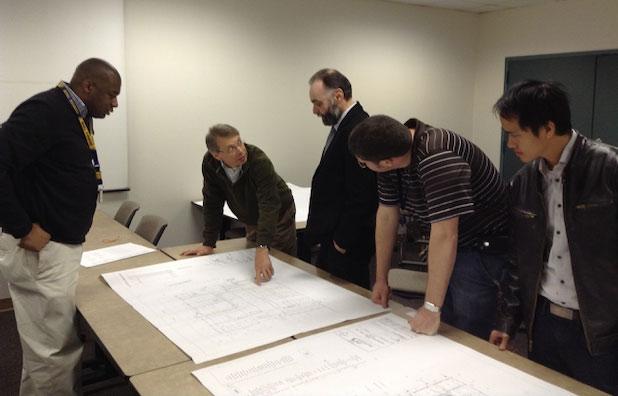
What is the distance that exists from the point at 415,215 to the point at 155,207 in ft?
10.0

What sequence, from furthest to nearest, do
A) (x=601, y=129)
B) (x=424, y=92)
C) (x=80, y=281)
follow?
(x=424, y=92) < (x=601, y=129) < (x=80, y=281)

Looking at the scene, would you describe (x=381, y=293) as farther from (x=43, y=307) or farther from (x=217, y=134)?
(x=43, y=307)

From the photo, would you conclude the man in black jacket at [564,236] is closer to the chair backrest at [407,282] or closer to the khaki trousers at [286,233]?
the chair backrest at [407,282]

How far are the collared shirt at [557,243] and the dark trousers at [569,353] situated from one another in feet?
0.19

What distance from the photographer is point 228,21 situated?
14.0 ft

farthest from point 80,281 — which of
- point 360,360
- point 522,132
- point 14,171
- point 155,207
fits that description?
point 155,207

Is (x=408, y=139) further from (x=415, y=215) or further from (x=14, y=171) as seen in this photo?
(x=14, y=171)

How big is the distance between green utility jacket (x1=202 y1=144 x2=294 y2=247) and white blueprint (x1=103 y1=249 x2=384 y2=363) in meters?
0.20

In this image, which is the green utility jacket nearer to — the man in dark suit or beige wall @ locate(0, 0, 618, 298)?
the man in dark suit

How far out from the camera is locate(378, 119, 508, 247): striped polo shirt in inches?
53.2

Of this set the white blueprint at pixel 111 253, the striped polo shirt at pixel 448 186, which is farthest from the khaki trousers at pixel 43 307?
the striped polo shirt at pixel 448 186

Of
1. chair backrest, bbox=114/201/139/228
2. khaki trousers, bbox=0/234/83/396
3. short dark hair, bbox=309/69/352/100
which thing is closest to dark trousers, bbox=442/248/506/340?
short dark hair, bbox=309/69/352/100

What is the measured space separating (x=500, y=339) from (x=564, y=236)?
0.34 metres

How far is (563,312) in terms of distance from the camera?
53.7 inches
